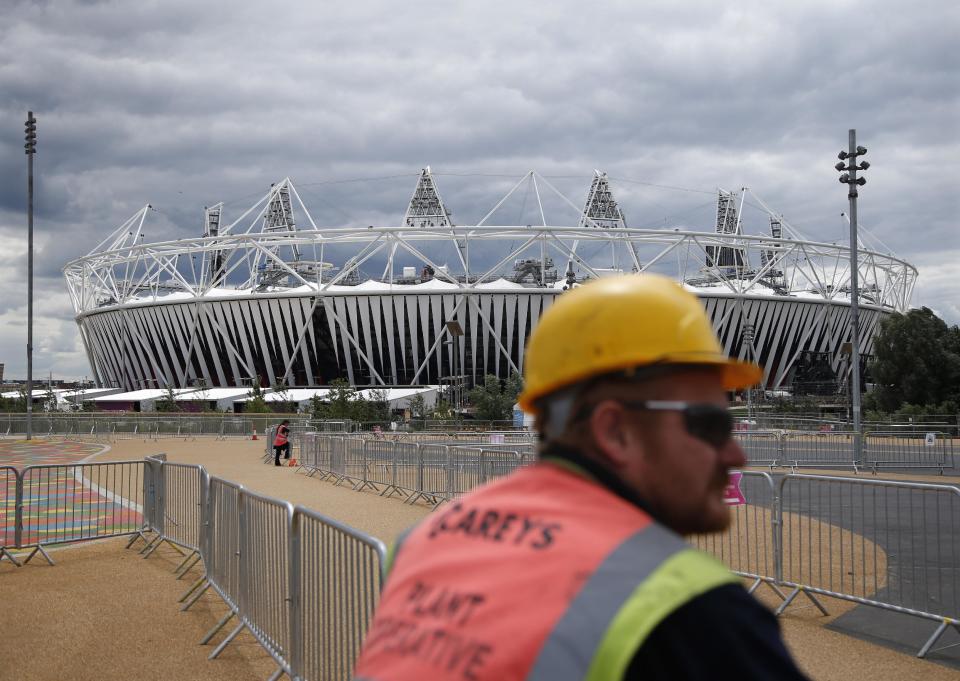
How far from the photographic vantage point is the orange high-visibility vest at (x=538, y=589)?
4.45ft

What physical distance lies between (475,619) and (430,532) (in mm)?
300

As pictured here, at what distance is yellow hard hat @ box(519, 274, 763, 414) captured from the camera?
1.62 m

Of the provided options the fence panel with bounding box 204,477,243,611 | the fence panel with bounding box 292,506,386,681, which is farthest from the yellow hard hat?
the fence panel with bounding box 204,477,243,611


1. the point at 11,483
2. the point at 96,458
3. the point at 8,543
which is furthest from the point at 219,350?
the point at 8,543

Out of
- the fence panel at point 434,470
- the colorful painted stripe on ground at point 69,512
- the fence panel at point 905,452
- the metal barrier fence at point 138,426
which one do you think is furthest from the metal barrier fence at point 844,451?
the metal barrier fence at point 138,426

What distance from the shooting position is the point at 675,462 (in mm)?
1638

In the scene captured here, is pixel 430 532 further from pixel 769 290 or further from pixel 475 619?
pixel 769 290

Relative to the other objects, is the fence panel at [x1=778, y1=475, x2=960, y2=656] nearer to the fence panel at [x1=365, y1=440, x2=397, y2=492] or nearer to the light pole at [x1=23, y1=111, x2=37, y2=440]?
the fence panel at [x1=365, y1=440, x2=397, y2=492]

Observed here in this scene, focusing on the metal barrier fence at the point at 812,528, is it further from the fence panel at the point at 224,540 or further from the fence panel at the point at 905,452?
the fence panel at the point at 905,452

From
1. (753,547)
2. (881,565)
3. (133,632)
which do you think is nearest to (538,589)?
(133,632)

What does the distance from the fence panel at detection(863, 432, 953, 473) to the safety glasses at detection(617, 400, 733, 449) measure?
25440 mm

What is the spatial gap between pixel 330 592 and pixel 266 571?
1.52 metres

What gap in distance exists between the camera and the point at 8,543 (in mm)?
12164

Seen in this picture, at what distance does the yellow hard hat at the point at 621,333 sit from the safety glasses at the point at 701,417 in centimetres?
7
